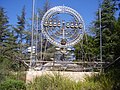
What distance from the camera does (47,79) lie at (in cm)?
780

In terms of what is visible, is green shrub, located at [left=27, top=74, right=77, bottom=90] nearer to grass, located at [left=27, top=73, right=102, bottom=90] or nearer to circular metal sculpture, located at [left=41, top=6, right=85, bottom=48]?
grass, located at [left=27, top=73, right=102, bottom=90]

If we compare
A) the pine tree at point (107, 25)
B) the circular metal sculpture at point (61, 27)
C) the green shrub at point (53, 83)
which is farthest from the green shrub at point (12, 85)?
the pine tree at point (107, 25)

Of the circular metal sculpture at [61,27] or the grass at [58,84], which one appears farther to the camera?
the circular metal sculpture at [61,27]

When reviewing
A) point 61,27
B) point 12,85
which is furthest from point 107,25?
point 12,85

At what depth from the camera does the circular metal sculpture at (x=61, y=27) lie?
43.2ft

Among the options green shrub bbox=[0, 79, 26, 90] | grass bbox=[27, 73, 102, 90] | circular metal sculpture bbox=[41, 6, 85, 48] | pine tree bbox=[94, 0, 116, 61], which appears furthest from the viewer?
pine tree bbox=[94, 0, 116, 61]

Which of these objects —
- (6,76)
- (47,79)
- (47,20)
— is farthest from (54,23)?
(47,79)

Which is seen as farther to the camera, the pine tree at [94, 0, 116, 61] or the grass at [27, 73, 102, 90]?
the pine tree at [94, 0, 116, 61]

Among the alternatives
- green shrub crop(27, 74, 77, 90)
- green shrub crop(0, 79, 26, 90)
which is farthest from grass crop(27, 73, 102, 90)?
green shrub crop(0, 79, 26, 90)

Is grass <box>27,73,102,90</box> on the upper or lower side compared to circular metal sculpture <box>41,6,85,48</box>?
lower

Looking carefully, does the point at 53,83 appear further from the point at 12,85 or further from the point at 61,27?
the point at 61,27

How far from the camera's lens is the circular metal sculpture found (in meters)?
13.2

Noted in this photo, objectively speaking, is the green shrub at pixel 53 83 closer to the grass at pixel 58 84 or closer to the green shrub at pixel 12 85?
the grass at pixel 58 84

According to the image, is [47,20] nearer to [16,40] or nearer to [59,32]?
[59,32]
